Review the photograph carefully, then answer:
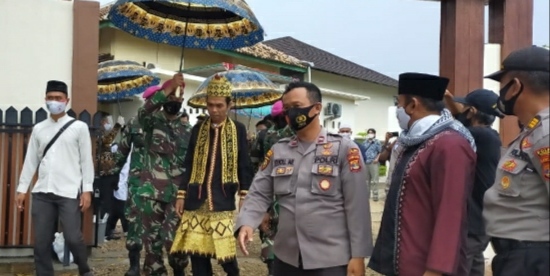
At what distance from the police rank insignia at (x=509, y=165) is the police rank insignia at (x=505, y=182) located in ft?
0.13

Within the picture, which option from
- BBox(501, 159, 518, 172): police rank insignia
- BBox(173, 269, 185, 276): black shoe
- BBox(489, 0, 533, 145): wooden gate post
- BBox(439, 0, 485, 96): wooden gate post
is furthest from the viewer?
BBox(489, 0, 533, 145): wooden gate post

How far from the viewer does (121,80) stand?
12211 millimetres

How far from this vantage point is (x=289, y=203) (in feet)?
13.7

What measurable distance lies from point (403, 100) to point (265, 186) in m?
1.11

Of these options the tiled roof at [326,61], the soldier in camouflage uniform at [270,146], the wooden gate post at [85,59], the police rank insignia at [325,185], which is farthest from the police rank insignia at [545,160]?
the tiled roof at [326,61]

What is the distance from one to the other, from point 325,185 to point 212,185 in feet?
6.37

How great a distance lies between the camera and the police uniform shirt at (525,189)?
3068 millimetres

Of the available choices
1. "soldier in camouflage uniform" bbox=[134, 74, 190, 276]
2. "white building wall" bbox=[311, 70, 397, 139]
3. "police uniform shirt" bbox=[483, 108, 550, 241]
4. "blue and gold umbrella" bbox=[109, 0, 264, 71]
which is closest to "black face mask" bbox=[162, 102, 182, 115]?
"soldier in camouflage uniform" bbox=[134, 74, 190, 276]

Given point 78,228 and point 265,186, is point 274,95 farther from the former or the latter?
point 265,186

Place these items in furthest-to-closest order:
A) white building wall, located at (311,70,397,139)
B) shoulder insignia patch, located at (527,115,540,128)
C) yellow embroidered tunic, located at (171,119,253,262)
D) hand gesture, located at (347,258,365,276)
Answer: white building wall, located at (311,70,397,139) < yellow embroidered tunic, located at (171,119,253,262) < hand gesture, located at (347,258,365,276) < shoulder insignia patch, located at (527,115,540,128)

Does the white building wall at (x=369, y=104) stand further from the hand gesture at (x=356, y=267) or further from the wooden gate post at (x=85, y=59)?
the hand gesture at (x=356, y=267)

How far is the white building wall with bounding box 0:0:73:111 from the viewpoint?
7.70 m

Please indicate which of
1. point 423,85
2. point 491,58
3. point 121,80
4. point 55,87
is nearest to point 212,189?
point 55,87

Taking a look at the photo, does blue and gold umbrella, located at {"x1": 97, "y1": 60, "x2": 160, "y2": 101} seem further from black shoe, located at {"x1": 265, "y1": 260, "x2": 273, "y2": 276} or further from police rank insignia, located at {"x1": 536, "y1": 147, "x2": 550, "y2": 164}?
police rank insignia, located at {"x1": 536, "y1": 147, "x2": 550, "y2": 164}
